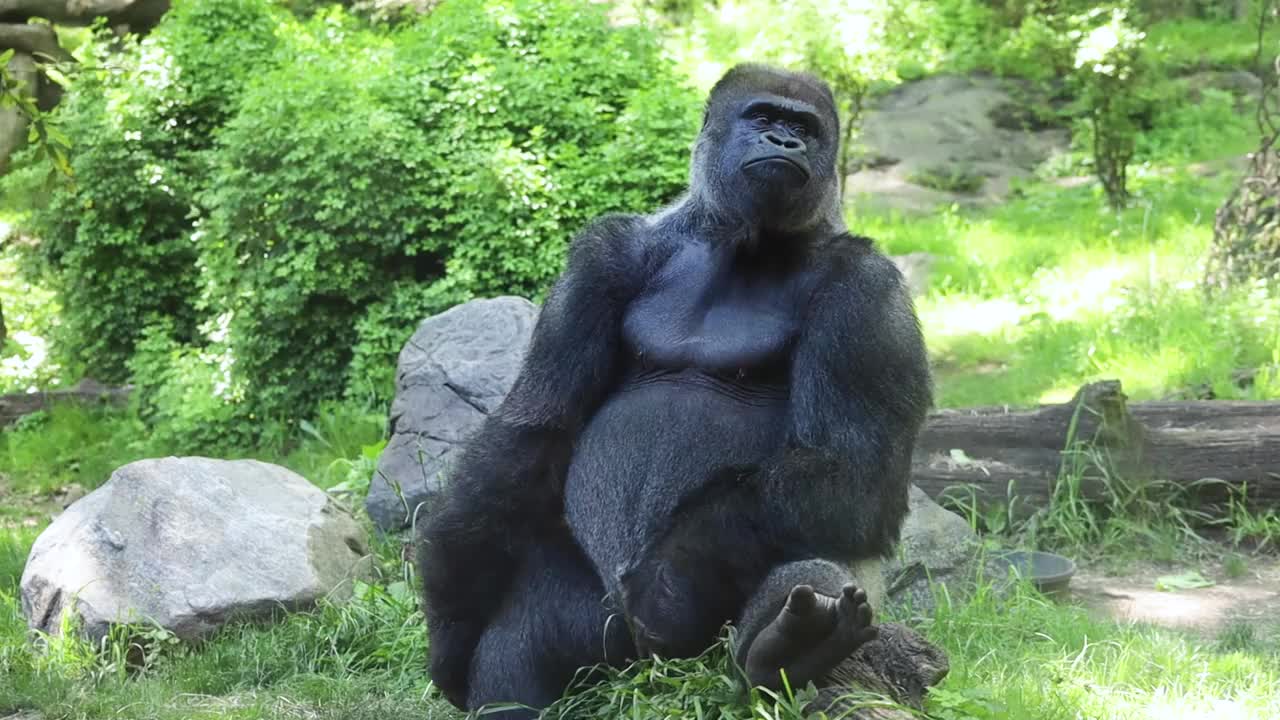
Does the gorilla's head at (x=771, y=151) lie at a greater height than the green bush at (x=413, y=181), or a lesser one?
greater

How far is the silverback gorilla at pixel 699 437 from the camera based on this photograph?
9.66 feet

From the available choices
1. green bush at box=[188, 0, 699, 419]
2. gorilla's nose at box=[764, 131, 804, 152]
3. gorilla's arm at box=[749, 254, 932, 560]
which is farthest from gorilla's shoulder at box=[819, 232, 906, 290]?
green bush at box=[188, 0, 699, 419]

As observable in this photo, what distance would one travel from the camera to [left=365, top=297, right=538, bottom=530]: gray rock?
5344 mm

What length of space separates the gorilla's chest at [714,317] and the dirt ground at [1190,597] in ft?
7.39

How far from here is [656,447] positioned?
3086 millimetres

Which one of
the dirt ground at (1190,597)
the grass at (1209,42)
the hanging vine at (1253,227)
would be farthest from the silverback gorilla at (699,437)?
the grass at (1209,42)

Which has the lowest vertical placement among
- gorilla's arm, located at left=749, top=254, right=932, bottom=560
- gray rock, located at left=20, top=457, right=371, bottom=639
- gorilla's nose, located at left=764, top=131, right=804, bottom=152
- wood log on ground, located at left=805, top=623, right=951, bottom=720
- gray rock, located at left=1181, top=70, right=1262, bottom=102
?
gray rock, located at left=1181, top=70, right=1262, bottom=102

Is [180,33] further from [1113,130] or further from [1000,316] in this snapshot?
[1113,130]

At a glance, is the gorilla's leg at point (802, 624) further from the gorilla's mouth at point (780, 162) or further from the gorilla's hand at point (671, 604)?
the gorilla's mouth at point (780, 162)

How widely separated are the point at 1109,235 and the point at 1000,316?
1.64 metres

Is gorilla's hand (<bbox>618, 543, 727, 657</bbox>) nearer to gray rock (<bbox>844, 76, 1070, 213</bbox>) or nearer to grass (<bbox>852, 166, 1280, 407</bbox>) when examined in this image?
grass (<bbox>852, 166, 1280, 407</bbox>)

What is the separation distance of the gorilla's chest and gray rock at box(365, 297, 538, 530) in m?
2.15

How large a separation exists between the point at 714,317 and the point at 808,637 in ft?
2.84

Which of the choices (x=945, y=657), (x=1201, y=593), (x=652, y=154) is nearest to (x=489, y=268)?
(x=652, y=154)
